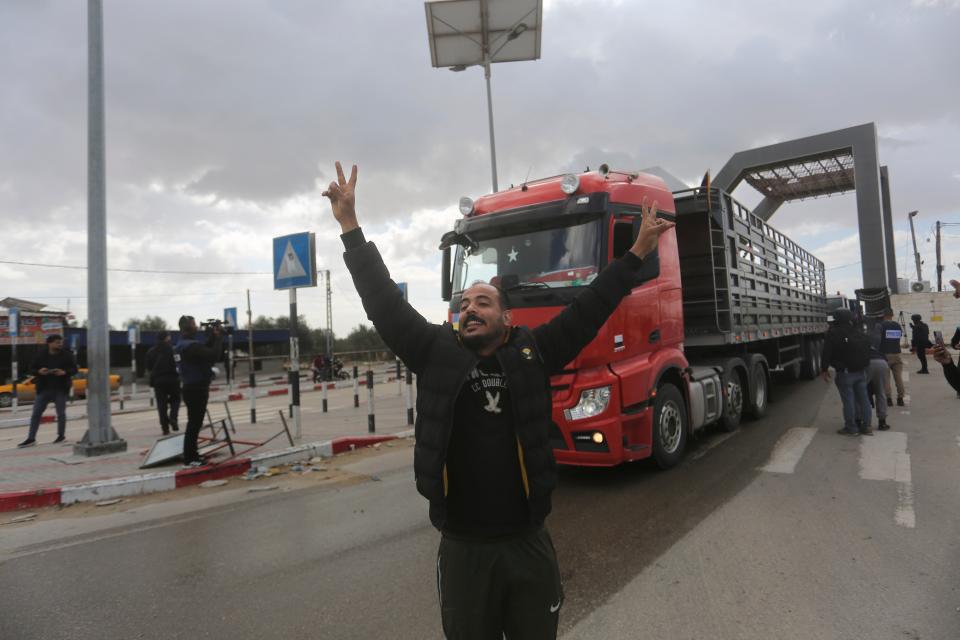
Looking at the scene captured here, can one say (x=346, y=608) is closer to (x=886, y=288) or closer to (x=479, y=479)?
(x=479, y=479)

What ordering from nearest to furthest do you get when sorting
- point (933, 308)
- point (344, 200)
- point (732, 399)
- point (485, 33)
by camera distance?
point (344, 200) < point (732, 399) < point (485, 33) < point (933, 308)

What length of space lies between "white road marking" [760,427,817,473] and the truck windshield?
296 cm

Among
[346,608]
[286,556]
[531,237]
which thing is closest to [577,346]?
[346,608]

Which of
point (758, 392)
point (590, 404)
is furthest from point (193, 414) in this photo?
point (758, 392)

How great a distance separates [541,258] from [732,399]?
423cm

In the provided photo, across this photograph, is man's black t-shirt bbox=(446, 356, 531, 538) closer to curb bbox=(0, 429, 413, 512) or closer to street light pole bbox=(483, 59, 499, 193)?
curb bbox=(0, 429, 413, 512)

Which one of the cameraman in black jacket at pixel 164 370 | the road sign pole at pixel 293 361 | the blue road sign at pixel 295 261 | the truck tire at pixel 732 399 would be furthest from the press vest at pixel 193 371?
the truck tire at pixel 732 399

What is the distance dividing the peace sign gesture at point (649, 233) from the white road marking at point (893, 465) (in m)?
3.48

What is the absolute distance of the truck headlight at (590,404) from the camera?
4.91 m

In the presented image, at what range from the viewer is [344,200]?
6.95ft

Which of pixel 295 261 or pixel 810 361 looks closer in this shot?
pixel 295 261

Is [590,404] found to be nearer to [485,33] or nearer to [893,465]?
[893,465]

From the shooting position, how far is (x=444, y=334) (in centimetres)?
205

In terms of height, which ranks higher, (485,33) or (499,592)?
(485,33)
